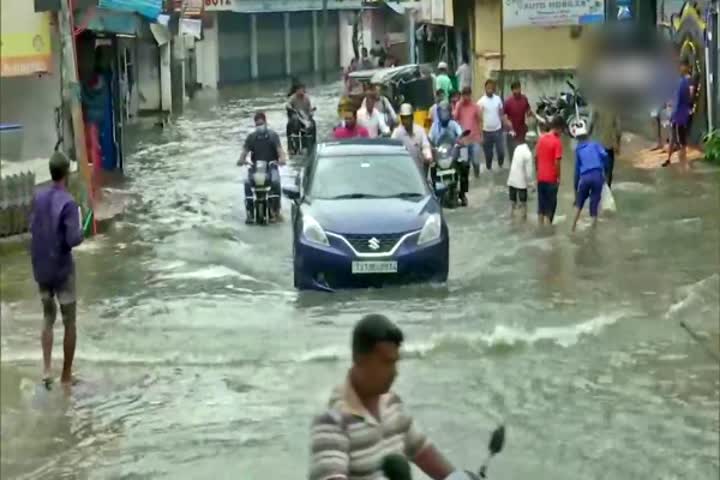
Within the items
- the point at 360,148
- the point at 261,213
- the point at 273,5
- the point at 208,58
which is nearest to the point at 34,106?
the point at 360,148

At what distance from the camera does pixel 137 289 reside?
1452 cm

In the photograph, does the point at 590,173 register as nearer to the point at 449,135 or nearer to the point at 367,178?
the point at 367,178

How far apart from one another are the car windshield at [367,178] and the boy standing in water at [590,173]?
2.69 metres

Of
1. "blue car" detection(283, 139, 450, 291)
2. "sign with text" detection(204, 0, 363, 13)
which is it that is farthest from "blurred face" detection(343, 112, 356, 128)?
"sign with text" detection(204, 0, 363, 13)

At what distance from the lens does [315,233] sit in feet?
45.4

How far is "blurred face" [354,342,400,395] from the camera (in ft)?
14.9

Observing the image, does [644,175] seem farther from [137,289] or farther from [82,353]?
[82,353]

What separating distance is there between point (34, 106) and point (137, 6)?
8405mm

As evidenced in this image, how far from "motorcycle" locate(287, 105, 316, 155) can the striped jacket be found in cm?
2415

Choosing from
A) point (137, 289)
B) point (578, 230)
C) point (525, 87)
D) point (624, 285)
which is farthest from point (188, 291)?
point (525, 87)

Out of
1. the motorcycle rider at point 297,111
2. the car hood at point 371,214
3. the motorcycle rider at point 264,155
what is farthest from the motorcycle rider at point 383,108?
the car hood at point 371,214

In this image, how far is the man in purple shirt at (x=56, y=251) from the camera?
379 inches

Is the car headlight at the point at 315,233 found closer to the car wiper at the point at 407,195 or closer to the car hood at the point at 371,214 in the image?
the car hood at the point at 371,214

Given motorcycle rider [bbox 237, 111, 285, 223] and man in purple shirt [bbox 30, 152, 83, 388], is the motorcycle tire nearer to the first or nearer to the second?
motorcycle rider [bbox 237, 111, 285, 223]
